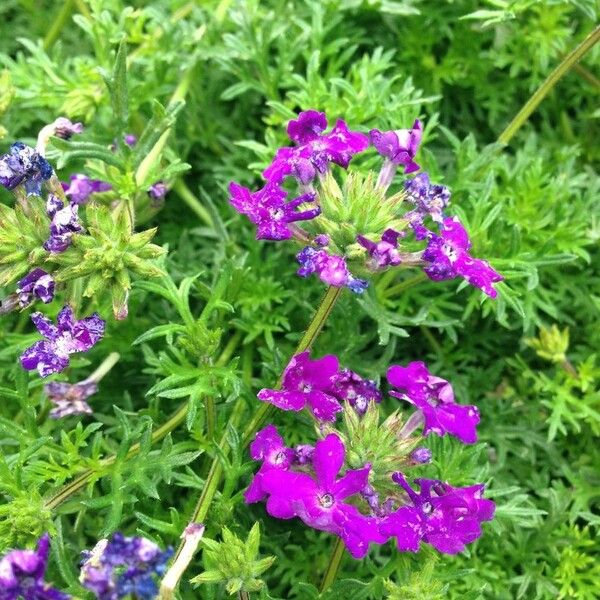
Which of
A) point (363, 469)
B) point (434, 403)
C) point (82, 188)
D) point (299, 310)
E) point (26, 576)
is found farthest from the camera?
point (299, 310)

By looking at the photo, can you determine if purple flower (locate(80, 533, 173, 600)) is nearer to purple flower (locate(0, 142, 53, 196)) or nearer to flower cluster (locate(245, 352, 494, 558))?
flower cluster (locate(245, 352, 494, 558))

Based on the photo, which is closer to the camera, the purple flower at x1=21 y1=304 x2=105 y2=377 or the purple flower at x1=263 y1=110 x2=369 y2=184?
the purple flower at x1=21 y1=304 x2=105 y2=377

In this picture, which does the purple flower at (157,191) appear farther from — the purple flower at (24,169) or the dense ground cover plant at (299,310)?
the purple flower at (24,169)

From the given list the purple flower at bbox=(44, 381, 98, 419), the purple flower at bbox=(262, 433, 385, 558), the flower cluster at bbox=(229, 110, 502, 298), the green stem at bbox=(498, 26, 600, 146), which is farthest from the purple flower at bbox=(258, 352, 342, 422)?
the green stem at bbox=(498, 26, 600, 146)

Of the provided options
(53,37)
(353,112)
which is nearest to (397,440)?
(353,112)

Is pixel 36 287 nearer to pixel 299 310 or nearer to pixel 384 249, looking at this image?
pixel 384 249

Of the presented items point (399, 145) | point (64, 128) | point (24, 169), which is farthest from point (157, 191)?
point (399, 145)
